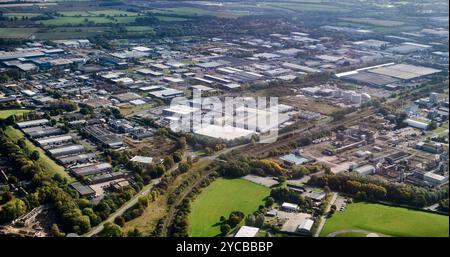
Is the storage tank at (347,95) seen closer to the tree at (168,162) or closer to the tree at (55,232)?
the tree at (168,162)

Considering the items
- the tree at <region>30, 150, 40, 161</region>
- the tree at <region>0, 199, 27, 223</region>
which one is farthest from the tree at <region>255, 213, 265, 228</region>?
the tree at <region>30, 150, 40, 161</region>

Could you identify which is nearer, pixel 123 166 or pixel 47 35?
pixel 123 166

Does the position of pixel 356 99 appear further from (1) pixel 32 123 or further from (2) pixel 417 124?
(1) pixel 32 123

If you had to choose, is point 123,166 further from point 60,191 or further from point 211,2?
point 211,2

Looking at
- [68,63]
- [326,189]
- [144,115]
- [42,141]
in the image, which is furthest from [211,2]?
[326,189]

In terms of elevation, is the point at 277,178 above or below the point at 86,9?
below

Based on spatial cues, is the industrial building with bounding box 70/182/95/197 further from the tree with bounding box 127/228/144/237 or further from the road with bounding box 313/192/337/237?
the road with bounding box 313/192/337/237

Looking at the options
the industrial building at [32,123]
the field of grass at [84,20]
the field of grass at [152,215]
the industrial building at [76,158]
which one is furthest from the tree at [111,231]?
the field of grass at [84,20]
